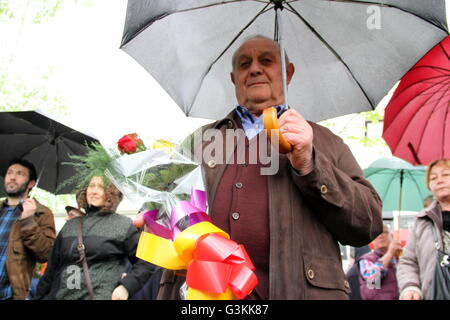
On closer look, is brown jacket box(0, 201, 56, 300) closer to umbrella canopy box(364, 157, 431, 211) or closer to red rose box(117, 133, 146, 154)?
red rose box(117, 133, 146, 154)

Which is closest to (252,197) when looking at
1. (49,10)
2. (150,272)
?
(150,272)

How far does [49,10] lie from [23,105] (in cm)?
339

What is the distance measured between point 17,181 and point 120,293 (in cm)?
195

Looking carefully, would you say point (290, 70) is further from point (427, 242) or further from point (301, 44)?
point (427, 242)

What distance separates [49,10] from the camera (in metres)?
10.8

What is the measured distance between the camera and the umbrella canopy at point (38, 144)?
559cm

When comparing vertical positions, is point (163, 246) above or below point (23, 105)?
below

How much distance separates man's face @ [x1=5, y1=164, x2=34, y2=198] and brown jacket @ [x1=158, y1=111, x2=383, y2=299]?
11.4ft

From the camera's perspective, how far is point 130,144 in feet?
6.81

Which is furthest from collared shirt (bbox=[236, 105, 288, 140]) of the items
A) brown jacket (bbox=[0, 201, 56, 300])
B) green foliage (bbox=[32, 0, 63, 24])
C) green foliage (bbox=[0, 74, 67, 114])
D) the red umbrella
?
green foliage (bbox=[0, 74, 67, 114])

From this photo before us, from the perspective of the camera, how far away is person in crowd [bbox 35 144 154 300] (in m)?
4.12

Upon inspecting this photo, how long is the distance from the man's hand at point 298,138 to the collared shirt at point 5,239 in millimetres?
3745

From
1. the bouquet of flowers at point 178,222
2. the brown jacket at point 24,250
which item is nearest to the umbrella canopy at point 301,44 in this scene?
the bouquet of flowers at point 178,222

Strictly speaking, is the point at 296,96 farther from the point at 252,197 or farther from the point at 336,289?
the point at 336,289
